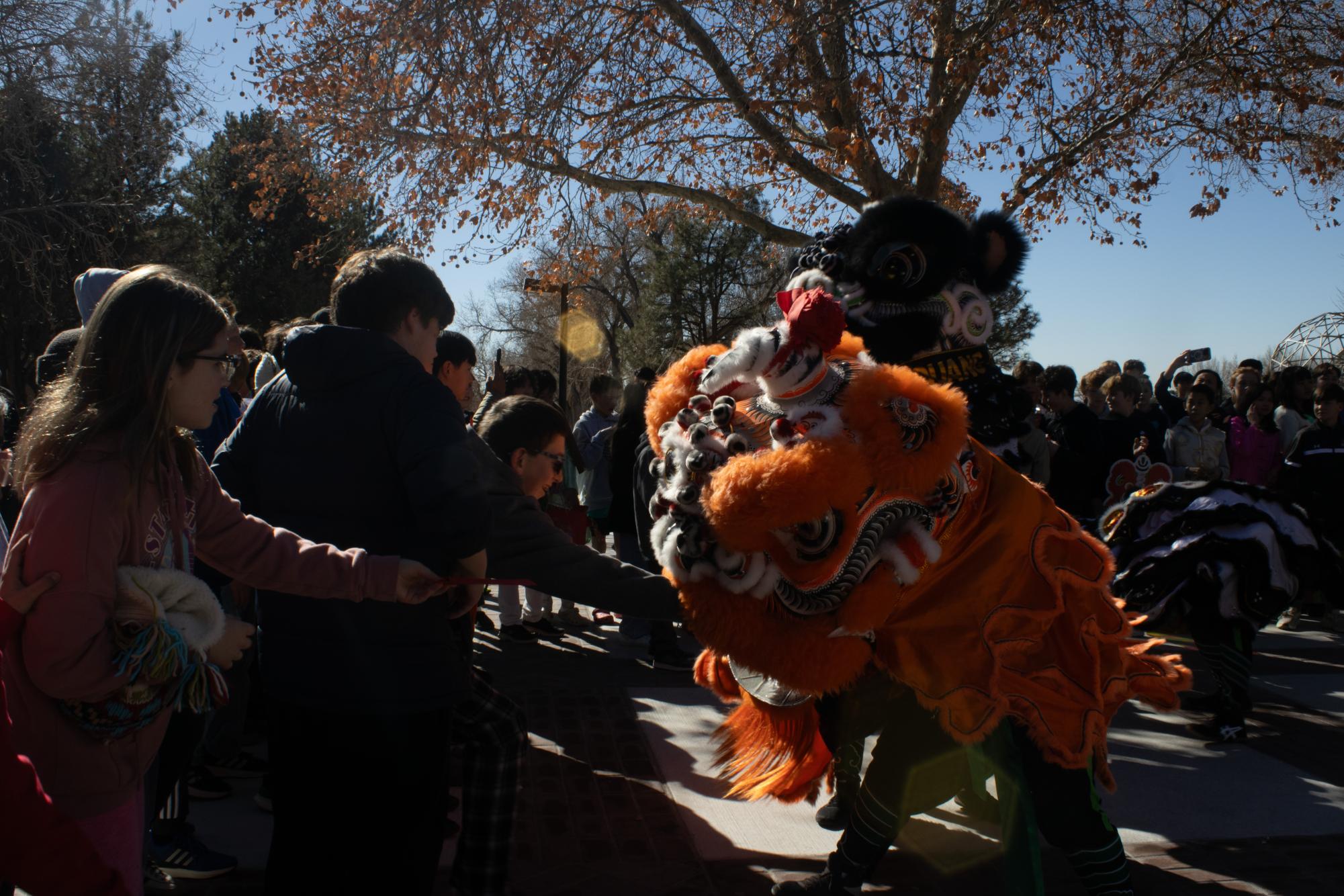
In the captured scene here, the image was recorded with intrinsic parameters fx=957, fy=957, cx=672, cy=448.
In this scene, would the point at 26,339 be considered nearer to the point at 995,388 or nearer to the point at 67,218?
the point at 67,218

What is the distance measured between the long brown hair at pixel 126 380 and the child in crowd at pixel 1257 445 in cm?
825

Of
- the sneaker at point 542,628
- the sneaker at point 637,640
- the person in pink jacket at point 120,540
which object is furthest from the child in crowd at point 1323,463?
the person in pink jacket at point 120,540

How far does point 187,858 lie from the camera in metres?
3.11

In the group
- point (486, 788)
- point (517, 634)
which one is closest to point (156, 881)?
point (486, 788)

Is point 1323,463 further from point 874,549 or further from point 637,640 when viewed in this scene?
point 874,549

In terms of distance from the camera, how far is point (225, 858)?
3.19 m

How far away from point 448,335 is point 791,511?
6.03 ft

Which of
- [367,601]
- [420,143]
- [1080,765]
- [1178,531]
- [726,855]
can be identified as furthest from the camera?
[420,143]

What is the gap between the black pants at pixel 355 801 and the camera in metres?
2.18

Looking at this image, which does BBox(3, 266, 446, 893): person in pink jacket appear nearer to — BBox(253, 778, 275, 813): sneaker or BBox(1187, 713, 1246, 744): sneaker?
BBox(253, 778, 275, 813): sneaker

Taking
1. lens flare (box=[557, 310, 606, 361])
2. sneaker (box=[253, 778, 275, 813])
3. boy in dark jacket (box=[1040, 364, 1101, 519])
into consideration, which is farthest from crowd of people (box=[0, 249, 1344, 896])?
lens flare (box=[557, 310, 606, 361])

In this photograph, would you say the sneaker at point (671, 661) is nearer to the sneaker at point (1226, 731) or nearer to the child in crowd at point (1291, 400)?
the sneaker at point (1226, 731)

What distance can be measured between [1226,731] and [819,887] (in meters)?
2.89

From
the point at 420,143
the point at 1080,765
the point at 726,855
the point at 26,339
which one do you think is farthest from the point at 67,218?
the point at 1080,765
